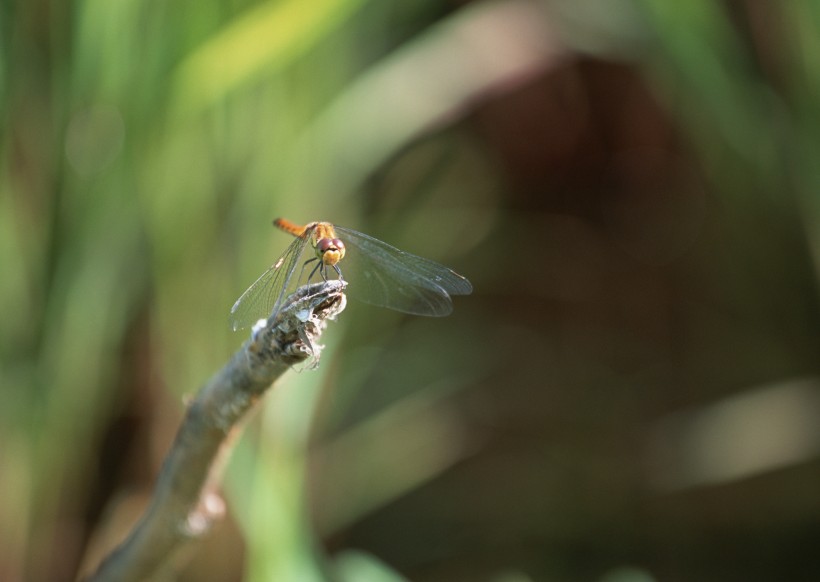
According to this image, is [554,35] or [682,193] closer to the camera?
[554,35]

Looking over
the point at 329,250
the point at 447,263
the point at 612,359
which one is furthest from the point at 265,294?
the point at 612,359

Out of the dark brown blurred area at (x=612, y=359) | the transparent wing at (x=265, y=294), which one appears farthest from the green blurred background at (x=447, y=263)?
the transparent wing at (x=265, y=294)

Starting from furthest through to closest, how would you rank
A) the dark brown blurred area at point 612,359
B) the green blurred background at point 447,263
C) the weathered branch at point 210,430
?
the dark brown blurred area at point 612,359 < the green blurred background at point 447,263 < the weathered branch at point 210,430

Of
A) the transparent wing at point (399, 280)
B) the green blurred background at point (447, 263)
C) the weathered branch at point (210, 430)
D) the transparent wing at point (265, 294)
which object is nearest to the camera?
the weathered branch at point (210, 430)

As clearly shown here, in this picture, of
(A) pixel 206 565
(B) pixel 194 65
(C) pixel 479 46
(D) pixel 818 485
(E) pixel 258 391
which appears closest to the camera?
(E) pixel 258 391

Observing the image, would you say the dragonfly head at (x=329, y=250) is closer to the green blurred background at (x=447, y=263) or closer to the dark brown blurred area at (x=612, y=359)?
the green blurred background at (x=447, y=263)

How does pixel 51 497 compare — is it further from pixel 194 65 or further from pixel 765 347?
pixel 765 347

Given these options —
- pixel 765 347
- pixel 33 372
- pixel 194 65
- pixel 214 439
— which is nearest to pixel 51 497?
pixel 33 372
